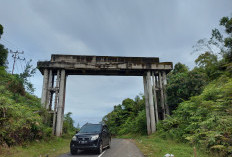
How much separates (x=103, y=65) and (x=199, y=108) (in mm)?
11355

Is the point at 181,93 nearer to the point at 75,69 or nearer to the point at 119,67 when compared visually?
the point at 119,67

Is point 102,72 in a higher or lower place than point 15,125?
higher

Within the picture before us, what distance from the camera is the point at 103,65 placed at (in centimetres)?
1945

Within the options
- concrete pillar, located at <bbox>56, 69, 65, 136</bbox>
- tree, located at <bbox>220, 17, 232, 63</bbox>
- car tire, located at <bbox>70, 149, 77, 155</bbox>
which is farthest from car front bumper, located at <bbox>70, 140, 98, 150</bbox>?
tree, located at <bbox>220, 17, 232, 63</bbox>

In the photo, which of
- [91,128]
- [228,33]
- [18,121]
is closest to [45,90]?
[18,121]

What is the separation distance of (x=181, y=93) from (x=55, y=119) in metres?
14.0

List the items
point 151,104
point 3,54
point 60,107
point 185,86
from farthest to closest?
point 3,54
point 151,104
point 60,107
point 185,86

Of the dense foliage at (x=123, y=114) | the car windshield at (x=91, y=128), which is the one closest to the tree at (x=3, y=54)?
the dense foliage at (x=123, y=114)

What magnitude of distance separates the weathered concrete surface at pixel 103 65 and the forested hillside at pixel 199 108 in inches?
127

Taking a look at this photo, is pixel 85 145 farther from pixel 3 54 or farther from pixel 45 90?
pixel 3 54

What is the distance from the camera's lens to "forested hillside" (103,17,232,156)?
26.3 feet

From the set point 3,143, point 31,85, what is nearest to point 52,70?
point 31,85

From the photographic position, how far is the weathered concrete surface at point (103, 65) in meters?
19.0

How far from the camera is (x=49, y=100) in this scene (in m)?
18.5
